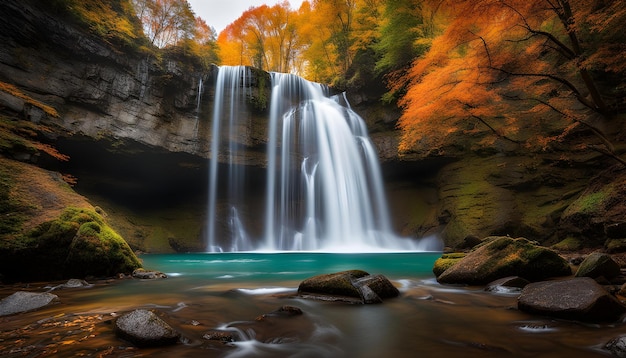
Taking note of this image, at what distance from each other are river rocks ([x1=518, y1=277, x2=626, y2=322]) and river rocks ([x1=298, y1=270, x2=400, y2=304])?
1.85 metres

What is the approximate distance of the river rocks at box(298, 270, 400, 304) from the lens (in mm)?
4598

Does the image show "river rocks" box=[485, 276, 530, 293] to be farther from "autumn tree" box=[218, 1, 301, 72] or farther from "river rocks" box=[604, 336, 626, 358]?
"autumn tree" box=[218, 1, 301, 72]

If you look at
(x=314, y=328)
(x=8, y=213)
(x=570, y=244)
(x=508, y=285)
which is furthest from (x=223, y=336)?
(x=570, y=244)

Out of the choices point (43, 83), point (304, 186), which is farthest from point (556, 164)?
point (43, 83)

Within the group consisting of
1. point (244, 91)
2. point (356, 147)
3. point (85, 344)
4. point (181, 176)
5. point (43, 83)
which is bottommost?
point (85, 344)

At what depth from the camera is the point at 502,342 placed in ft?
9.43

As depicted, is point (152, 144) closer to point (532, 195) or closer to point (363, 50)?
point (363, 50)

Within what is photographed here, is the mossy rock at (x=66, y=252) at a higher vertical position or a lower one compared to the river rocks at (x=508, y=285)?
higher

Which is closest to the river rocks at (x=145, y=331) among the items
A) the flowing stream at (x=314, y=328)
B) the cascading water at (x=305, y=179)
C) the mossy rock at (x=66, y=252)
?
the flowing stream at (x=314, y=328)

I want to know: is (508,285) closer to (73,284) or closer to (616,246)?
(616,246)

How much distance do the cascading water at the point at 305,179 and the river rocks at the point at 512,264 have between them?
46.0 ft

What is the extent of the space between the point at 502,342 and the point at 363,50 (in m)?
23.4

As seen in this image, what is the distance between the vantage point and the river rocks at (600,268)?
498 centimetres

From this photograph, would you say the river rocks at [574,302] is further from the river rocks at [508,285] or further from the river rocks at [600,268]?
the river rocks at [600,268]
